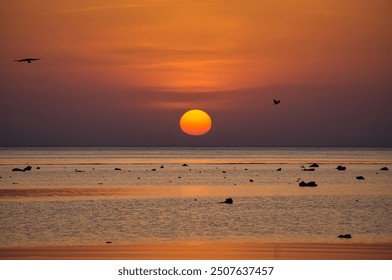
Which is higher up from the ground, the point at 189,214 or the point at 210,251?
the point at 189,214

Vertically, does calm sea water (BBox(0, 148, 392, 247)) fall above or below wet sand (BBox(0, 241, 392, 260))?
above

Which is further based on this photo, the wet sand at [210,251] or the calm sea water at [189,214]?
the calm sea water at [189,214]

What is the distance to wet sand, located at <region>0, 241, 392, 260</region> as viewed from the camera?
92.5 ft

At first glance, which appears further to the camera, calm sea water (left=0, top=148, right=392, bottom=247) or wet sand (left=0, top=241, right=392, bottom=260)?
calm sea water (left=0, top=148, right=392, bottom=247)

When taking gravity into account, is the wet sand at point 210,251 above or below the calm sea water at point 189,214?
below

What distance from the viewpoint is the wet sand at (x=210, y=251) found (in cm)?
2820

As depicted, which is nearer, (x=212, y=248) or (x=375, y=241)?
(x=212, y=248)

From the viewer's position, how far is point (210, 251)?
30031 millimetres

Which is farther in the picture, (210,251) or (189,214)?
(189,214)

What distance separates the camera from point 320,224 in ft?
137
